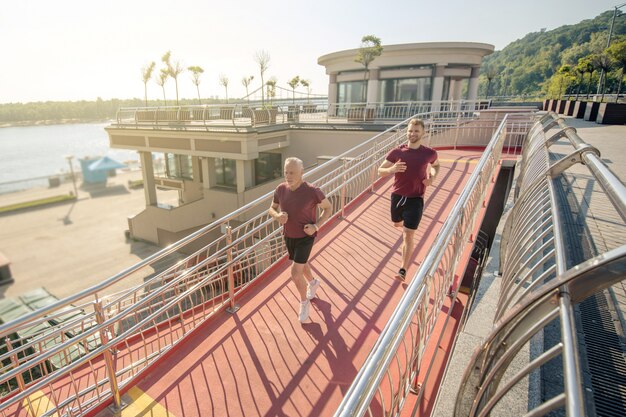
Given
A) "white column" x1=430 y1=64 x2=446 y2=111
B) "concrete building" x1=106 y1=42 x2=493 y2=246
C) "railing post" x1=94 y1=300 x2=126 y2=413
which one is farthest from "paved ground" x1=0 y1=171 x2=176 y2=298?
"white column" x1=430 y1=64 x2=446 y2=111

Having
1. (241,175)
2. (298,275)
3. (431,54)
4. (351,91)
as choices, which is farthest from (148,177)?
(298,275)

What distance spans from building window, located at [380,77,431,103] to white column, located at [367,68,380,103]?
1.48 ft

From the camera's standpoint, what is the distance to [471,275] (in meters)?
7.62

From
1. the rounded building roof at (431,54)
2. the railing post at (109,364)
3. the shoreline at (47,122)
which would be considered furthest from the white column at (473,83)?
the shoreline at (47,122)

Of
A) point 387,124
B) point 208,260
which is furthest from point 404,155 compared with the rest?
point 387,124

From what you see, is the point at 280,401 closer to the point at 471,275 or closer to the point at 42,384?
the point at 42,384

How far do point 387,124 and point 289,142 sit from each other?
17.4 feet

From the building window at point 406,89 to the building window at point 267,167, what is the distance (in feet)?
30.8

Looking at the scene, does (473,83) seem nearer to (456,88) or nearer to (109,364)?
(456,88)

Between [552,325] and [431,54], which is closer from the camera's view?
[552,325]

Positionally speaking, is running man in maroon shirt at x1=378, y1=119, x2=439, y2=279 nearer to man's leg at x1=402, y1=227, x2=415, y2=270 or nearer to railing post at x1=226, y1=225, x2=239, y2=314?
man's leg at x1=402, y1=227, x2=415, y2=270

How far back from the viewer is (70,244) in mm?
21234

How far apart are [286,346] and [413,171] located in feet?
8.53

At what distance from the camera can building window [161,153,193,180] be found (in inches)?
881
